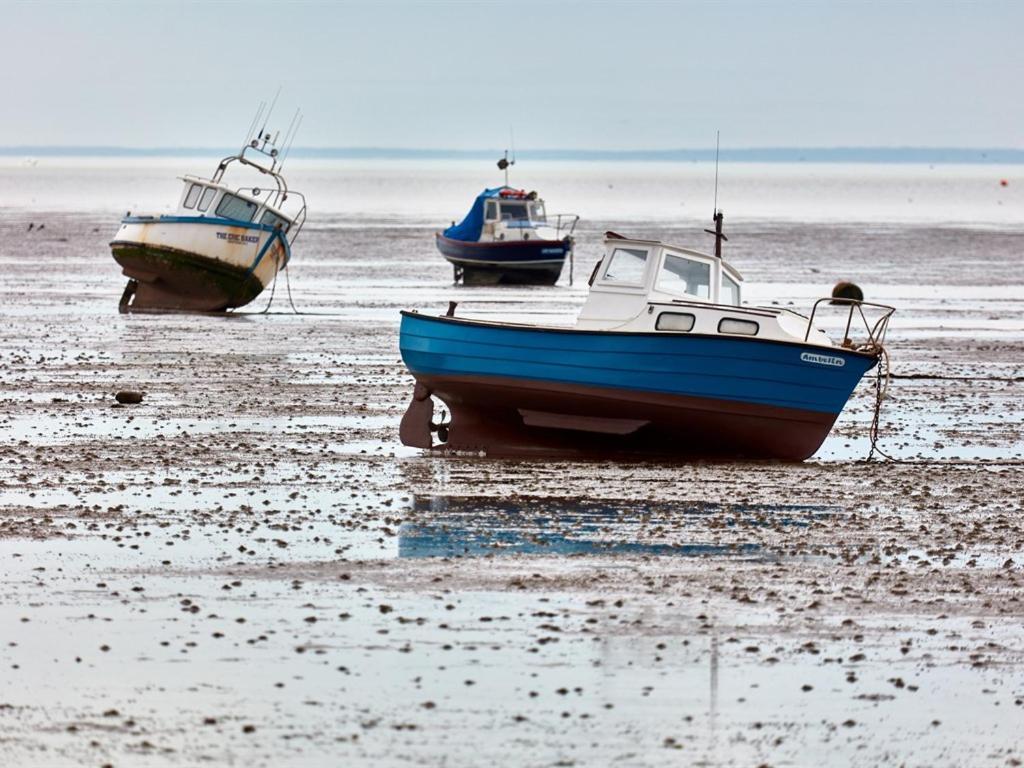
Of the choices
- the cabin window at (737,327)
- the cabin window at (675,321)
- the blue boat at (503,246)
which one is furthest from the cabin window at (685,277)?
the blue boat at (503,246)

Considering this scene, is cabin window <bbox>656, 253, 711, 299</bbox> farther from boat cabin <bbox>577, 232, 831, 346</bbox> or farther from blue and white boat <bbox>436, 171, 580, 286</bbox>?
blue and white boat <bbox>436, 171, 580, 286</bbox>

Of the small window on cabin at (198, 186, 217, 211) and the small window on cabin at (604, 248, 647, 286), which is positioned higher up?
the small window on cabin at (198, 186, 217, 211)

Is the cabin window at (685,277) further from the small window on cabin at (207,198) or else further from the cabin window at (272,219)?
the small window on cabin at (207,198)

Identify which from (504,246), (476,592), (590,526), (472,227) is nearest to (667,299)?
(590,526)

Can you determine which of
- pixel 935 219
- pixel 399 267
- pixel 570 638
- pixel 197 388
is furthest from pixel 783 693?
pixel 935 219

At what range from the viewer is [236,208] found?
32.1 metres

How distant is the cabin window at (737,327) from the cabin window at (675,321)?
26cm

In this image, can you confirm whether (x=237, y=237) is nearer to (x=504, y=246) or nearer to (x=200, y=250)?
(x=200, y=250)

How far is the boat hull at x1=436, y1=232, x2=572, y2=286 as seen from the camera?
42062mm

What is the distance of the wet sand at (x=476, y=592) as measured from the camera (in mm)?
7977

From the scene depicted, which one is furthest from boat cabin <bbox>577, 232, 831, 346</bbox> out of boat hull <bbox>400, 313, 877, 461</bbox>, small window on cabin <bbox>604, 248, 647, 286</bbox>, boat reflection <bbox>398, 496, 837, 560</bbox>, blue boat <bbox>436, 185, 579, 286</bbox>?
blue boat <bbox>436, 185, 579, 286</bbox>

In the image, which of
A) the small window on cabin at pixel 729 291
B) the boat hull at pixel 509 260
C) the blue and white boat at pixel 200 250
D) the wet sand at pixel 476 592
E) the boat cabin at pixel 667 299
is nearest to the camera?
the wet sand at pixel 476 592

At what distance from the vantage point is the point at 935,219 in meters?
91.1

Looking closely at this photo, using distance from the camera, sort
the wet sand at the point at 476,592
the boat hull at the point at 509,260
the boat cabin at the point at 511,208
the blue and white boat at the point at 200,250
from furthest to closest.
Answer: the boat cabin at the point at 511,208, the boat hull at the point at 509,260, the blue and white boat at the point at 200,250, the wet sand at the point at 476,592
